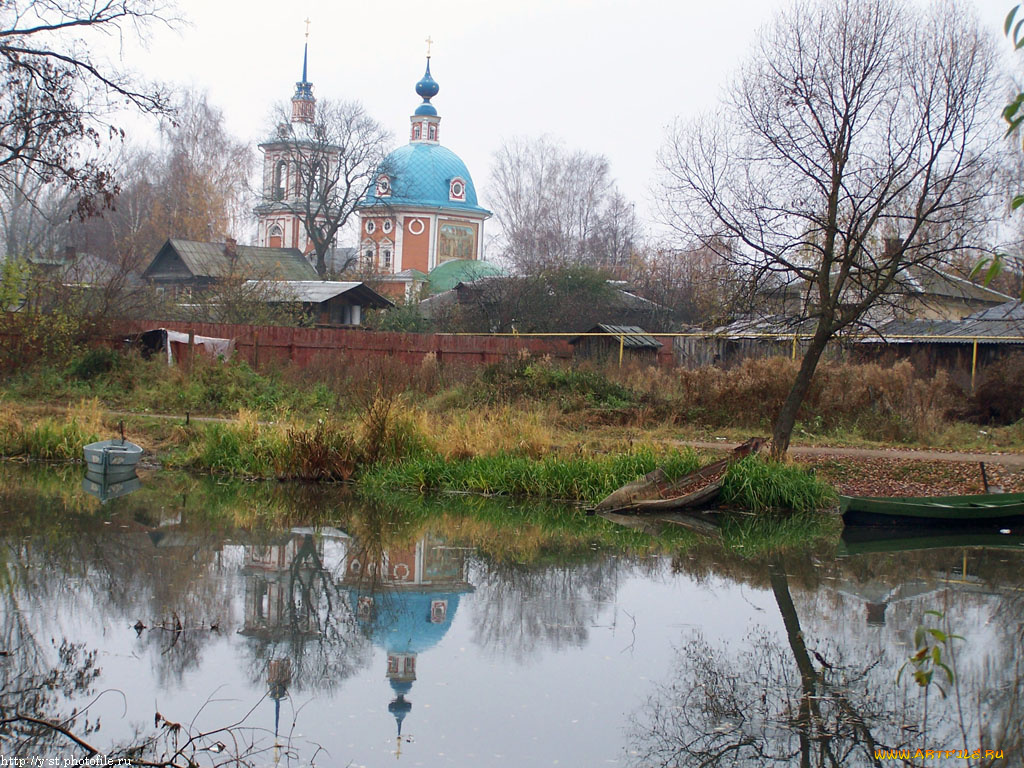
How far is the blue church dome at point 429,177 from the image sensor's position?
6938cm

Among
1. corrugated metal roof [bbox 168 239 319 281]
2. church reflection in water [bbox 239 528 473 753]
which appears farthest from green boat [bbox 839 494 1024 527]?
corrugated metal roof [bbox 168 239 319 281]

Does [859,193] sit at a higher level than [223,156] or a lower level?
lower

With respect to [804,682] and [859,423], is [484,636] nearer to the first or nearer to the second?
[804,682]

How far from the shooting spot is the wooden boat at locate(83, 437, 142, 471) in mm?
17844

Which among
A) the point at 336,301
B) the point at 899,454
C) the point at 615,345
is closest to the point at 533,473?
the point at 899,454

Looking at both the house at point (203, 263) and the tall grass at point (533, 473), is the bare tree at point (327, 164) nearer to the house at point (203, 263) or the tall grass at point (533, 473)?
the house at point (203, 263)

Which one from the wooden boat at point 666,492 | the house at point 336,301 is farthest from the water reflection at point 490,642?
the house at point 336,301

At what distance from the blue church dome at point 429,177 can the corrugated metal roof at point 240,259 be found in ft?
44.7

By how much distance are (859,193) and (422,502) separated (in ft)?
28.3

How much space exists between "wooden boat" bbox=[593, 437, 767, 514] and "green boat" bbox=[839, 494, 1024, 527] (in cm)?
219

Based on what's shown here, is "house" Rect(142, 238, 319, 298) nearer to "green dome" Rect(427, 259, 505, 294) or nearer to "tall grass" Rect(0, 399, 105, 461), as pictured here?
"green dome" Rect(427, 259, 505, 294)

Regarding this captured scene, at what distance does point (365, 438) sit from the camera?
1878 cm

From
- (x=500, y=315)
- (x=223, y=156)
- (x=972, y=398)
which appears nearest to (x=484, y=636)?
(x=972, y=398)

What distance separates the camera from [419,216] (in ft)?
230
